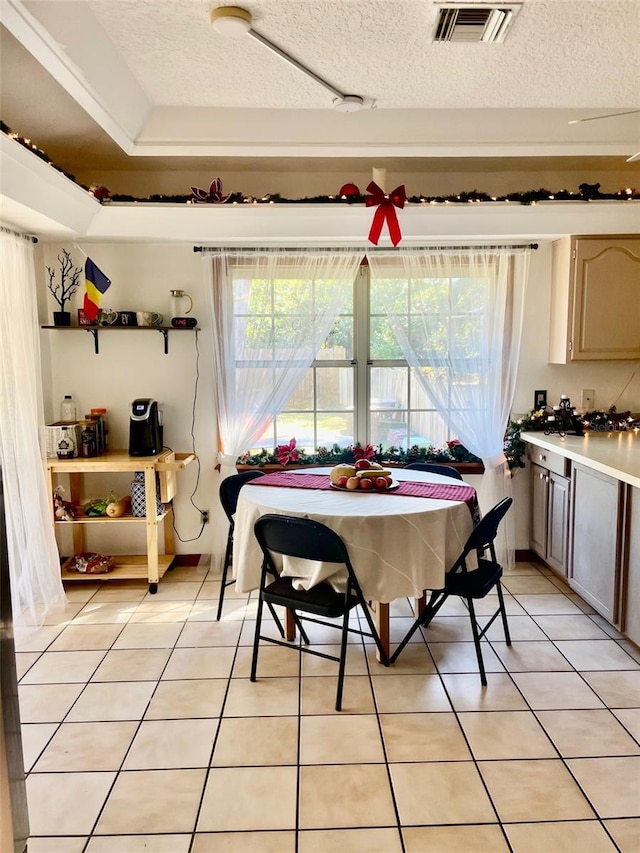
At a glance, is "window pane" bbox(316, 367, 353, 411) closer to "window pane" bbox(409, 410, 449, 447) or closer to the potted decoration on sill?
"window pane" bbox(409, 410, 449, 447)

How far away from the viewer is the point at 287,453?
4.12 meters

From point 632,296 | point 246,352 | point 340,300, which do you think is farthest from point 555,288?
point 246,352

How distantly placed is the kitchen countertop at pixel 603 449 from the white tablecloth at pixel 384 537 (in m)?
0.79

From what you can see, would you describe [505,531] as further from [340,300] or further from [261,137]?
[261,137]

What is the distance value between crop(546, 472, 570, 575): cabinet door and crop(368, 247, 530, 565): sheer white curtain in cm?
34

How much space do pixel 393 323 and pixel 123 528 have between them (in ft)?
7.90

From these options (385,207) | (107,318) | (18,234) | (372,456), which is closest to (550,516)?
(372,456)

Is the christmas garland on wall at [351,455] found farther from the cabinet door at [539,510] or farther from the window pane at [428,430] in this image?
the cabinet door at [539,510]

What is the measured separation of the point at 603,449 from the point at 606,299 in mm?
1043

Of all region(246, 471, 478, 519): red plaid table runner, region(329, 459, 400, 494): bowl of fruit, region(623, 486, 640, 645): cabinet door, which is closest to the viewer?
region(623, 486, 640, 645): cabinet door

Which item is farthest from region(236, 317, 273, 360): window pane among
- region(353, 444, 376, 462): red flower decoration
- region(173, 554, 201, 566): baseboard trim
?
region(173, 554, 201, 566): baseboard trim

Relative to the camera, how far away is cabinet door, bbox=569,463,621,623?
302 cm

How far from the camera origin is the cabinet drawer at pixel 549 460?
3574 millimetres

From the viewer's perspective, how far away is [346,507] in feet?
9.04
